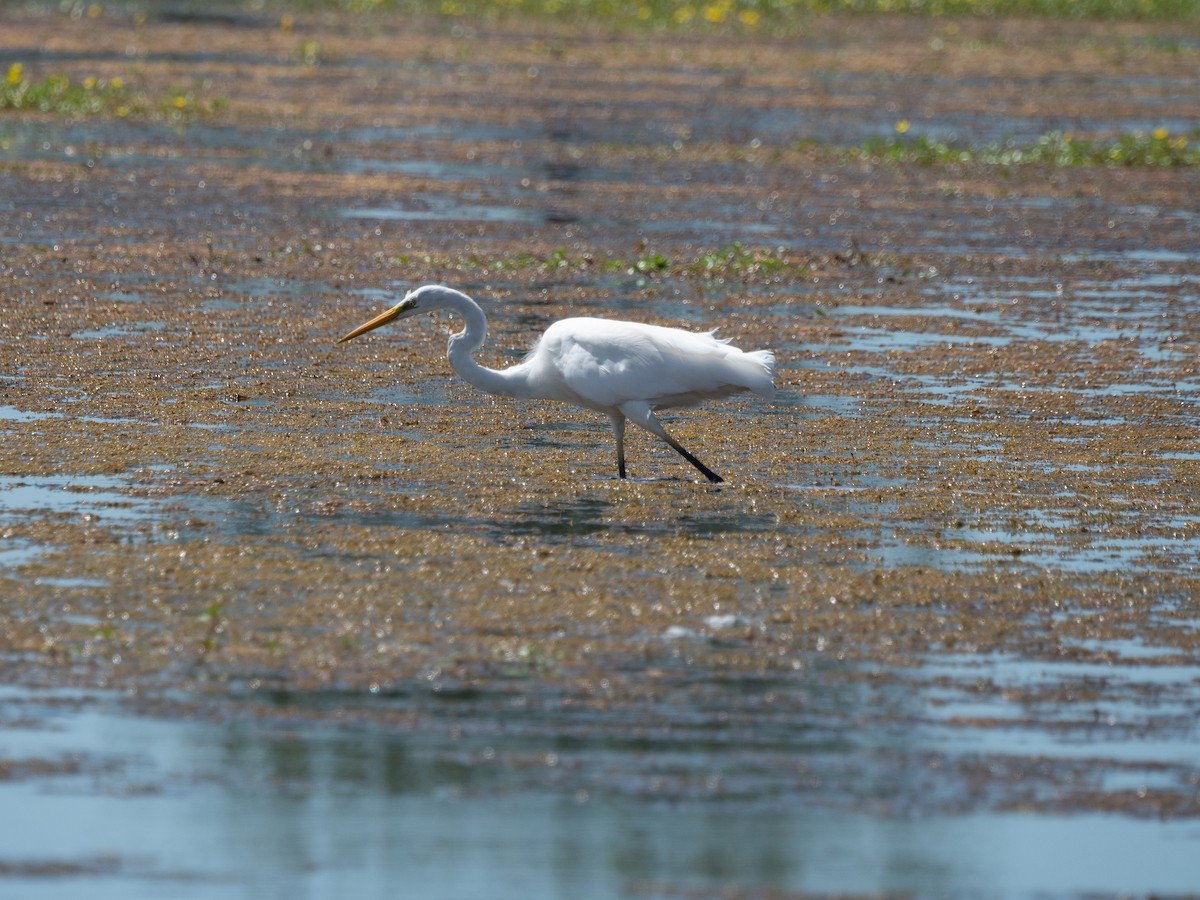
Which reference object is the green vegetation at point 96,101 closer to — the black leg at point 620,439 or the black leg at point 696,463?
the black leg at point 620,439

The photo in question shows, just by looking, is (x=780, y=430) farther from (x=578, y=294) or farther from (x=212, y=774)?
(x=212, y=774)

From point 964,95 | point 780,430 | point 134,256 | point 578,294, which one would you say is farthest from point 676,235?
point 964,95

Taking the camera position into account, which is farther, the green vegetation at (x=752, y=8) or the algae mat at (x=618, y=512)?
the green vegetation at (x=752, y=8)

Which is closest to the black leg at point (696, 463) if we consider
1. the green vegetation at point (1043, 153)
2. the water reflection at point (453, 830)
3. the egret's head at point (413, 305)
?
the egret's head at point (413, 305)

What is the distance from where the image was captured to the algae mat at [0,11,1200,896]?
17.7 ft

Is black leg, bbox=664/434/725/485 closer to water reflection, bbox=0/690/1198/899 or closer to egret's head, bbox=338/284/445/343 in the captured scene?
egret's head, bbox=338/284/445/343

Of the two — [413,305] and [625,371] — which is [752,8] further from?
[625,371]

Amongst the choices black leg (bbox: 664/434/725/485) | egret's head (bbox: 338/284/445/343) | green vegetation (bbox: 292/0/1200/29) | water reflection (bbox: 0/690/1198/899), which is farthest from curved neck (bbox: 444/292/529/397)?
green vegetation (bbox: 292/0/1200/29)

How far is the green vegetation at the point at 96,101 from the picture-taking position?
22.7m

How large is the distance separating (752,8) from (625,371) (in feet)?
110

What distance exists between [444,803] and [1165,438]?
5.82 metres

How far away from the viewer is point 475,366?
30.1 feet

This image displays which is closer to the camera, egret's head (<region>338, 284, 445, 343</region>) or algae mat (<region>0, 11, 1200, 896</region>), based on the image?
algae mat (<region>0, 11, 1200, 896</region>)

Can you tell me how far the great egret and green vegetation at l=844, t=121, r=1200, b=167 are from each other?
1300 cm
